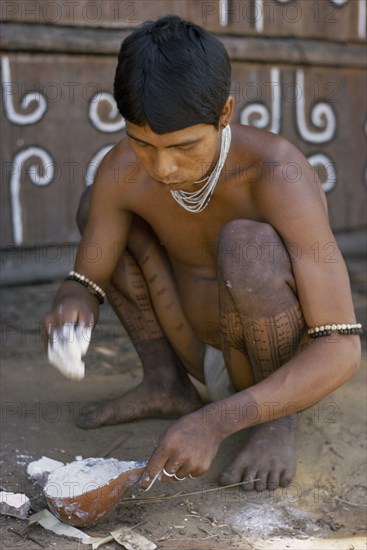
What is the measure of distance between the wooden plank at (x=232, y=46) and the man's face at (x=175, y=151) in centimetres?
212

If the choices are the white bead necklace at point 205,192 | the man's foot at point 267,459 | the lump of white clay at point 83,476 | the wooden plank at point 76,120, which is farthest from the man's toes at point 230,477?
the wooden plank at point 76,120

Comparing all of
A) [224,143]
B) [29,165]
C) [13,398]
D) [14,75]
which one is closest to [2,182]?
[29,165]

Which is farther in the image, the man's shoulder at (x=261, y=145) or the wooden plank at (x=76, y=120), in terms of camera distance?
the wooden plank at (x=76, y=120)

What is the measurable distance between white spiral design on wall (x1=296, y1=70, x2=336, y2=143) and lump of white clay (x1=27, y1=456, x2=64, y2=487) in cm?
284

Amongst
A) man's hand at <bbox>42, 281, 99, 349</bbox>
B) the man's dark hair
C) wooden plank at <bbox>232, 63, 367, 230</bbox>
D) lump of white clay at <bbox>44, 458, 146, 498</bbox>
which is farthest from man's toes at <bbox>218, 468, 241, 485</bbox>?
wooden plank at <bbox>232, 63, 367, 230</bbox>

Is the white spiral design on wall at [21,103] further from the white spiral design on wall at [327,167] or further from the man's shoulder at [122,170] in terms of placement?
the man's shoulder at [122,170]

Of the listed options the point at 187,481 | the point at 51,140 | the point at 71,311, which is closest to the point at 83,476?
the point at 187,481

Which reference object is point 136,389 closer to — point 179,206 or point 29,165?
point 179,206

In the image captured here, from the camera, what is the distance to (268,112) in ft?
15.2

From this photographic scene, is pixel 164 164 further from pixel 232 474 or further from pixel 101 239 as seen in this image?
pixel 232 474

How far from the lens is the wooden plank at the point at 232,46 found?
13.0ft

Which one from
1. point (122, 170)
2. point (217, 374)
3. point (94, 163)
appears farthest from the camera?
point (94, 163)

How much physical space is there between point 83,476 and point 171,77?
3.39 ft

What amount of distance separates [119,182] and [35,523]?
0.97 m
